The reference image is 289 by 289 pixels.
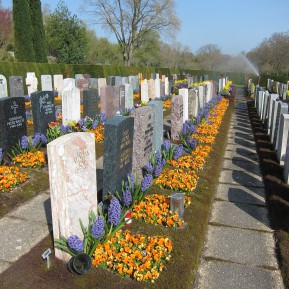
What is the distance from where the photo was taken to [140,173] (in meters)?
5.91

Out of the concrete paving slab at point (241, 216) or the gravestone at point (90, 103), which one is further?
the gravestone at point (90, 103)

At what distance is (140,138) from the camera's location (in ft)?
19.0

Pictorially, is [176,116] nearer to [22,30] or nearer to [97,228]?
[97,228]

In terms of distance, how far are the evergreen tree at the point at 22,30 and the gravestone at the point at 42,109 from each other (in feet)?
54.0

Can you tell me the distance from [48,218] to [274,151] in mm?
6280

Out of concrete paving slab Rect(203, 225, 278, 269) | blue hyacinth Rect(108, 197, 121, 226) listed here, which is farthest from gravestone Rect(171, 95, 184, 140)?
blue hyacinth Rect(108, 197, 121, 226)

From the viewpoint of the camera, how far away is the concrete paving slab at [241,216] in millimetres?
4896

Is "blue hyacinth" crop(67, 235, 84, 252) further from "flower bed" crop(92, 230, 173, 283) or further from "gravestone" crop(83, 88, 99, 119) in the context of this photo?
"gravestone" crop(83, 88, 99, 119)

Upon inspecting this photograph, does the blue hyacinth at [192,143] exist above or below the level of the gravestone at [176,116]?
below

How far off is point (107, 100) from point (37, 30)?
55.1 ft

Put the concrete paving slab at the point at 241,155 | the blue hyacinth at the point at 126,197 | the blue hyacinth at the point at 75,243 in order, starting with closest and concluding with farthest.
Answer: the blue hyacinth at the point at 75,243
the blue hyacinth at the point at 126,197
the concrete paving slab at the point at 241,155

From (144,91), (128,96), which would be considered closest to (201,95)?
(128,96)

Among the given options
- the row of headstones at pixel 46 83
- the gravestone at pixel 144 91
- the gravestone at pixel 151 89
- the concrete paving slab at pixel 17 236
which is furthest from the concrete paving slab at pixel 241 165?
the gravestone at pixel 151 89

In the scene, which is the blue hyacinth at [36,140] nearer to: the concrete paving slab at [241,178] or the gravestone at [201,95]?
the concrete paving slab at [241,178]
